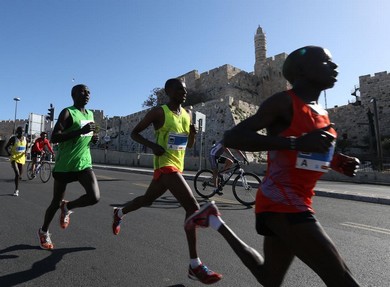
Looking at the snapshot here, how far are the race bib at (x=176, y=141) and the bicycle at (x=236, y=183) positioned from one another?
4441 millimetres

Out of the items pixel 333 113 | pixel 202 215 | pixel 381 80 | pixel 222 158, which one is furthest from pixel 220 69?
pixel 202 215

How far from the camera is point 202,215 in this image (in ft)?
7.23

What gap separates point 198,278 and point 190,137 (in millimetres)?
1591

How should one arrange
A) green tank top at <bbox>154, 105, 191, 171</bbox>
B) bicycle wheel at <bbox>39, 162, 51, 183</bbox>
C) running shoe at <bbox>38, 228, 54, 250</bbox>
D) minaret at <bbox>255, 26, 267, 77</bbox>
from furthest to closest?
1. minaret at <bbox>255, 26, 267, 77</bbox>
2. bicycle wheel at <bbox>39, 162, 51, 183</bbox>
3. running shoe at <bbox>38, 228, 54, 250</bbox>
4. green tank top at <bbox>154, 105, 191, 171</bbox>

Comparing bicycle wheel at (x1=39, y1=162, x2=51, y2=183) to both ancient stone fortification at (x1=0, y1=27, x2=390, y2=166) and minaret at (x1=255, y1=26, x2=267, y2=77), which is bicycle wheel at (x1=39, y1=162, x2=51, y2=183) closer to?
ancient stone fortification at (x1=0, y1=27, x2=390, y2=166)

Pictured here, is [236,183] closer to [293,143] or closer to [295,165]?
[295,165]

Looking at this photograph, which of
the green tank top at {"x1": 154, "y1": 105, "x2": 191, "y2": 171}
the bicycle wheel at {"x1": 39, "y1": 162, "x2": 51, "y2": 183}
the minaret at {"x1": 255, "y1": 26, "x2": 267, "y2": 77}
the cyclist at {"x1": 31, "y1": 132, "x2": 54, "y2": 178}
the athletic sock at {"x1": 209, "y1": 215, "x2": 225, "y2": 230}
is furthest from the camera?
the minaret at {"x1": 255, "y1": 26, "x2": 267, "y2": 77}

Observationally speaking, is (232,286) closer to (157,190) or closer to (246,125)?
(157,190)

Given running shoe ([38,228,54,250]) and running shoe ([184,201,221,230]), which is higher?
running shoe ([184,201,221,230])

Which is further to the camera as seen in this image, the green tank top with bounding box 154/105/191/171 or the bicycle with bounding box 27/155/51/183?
the bicycle with bounding box 27/155/51/183

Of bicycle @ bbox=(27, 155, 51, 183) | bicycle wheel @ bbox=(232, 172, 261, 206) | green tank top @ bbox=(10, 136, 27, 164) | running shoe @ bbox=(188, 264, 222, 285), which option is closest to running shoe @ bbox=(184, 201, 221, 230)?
running shoe @ bbox=(188, 264, 222, 285)

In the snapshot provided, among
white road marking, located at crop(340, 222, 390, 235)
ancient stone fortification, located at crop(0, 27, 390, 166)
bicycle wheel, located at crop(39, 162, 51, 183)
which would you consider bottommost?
white road marking, located at crop(340, 222, 390, 235)

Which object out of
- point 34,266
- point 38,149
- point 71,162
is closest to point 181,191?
point 71,162

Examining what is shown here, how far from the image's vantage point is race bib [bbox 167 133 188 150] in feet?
11.5
